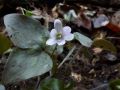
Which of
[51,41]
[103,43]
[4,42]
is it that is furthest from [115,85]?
[4,42]

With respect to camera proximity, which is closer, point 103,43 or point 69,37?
point 69,37

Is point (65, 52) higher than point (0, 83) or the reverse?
the reverse

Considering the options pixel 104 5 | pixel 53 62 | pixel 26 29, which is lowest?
pixel 104 5

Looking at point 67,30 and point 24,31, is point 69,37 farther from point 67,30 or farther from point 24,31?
point 24,31

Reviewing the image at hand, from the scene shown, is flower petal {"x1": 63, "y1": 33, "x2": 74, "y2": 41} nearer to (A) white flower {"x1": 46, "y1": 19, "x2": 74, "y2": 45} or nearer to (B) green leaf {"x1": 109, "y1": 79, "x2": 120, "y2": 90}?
(A) white flower {"x1": 46, "y1": 19, "x2": 74, "y2": 45}

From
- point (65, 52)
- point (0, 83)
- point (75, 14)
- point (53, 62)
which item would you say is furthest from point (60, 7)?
point (0, 83)

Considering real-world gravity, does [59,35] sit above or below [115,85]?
above

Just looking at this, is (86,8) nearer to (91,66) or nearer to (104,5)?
(104,5)

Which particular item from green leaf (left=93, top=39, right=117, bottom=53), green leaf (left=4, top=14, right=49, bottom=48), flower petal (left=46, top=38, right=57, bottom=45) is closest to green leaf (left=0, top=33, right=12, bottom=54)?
green leaf (left=4, top=14, right=49, bottom=48)
